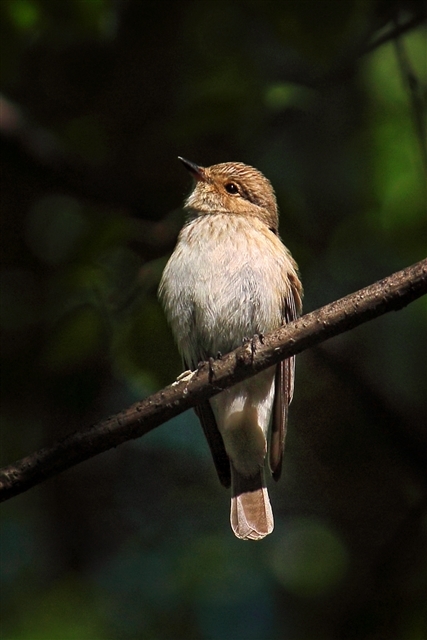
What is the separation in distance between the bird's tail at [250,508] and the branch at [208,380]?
1.72 metres

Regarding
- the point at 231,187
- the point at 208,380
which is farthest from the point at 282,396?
the point at 231,187

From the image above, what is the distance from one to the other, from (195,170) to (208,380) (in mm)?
2471

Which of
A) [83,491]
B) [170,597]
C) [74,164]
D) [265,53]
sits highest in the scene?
[265,53]

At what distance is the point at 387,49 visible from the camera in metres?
6.02

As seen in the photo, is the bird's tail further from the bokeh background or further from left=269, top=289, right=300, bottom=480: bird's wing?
the bokeh background

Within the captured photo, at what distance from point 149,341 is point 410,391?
96.6 inches

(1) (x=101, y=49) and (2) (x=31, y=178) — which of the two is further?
(1) (x=101, y=49)

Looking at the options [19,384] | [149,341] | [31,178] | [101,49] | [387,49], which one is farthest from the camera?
[101,49]

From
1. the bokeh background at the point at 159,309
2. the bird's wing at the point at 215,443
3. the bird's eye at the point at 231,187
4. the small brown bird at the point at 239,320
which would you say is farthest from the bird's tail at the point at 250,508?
the bird's eye at the point at 231,187

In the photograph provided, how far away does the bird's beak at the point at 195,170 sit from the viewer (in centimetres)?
625

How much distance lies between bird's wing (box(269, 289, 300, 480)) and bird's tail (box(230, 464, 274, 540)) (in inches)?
7.7

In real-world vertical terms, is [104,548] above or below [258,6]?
below

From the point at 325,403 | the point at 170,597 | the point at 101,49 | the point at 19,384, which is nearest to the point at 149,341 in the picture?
the point at 19,384

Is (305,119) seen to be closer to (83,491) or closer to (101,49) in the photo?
(101,49)
